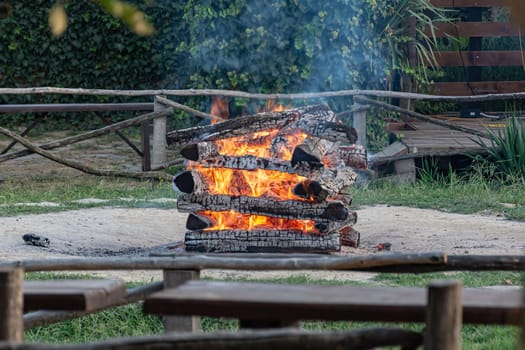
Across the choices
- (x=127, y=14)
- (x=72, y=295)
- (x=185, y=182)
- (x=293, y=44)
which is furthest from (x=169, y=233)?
(x=127, y=14)

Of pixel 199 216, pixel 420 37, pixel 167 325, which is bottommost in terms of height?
pixel 167 325

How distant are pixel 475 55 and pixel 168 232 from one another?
7.79 m

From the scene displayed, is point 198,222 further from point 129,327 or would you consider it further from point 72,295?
point 72,295

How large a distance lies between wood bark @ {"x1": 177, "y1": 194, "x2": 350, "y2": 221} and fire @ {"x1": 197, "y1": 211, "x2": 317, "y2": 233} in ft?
0.39

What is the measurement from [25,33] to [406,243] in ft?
33.5

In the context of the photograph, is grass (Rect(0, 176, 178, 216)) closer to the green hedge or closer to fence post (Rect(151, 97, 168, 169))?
fence post (Rect(151, 97, 168, 169))

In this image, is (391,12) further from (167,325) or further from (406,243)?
(167,325)

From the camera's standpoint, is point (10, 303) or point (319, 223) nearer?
point (10, 303)

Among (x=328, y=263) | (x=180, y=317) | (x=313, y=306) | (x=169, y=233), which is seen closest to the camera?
(x=313, y=306)

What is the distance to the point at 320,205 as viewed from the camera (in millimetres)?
7180

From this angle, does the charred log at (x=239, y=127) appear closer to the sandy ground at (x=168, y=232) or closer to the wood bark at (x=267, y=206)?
the wood bark at (x=267, y=206)

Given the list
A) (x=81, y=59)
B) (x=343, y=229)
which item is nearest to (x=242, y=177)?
Result: (x=343, y=229)

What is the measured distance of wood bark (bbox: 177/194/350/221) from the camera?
283 inches

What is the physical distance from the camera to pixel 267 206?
7191 millimetres
